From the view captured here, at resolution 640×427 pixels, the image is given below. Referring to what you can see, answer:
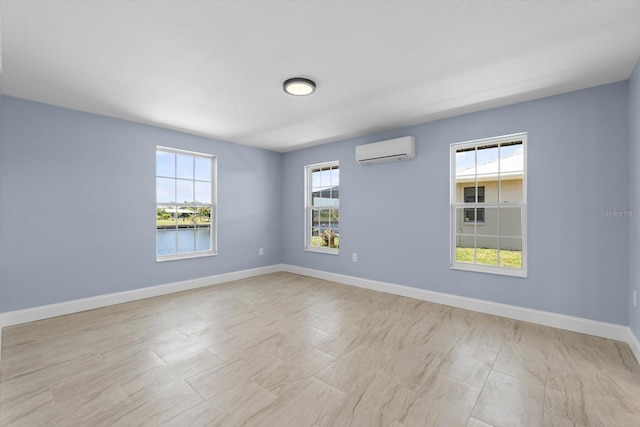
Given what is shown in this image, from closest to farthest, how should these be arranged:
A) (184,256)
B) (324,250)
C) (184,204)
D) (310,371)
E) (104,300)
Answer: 1. (310,371)
2. (104,300)
3. (184,256)
4. (184,204)
5. (324,250)

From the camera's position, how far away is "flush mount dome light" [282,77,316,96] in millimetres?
2863

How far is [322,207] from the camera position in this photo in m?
5.61

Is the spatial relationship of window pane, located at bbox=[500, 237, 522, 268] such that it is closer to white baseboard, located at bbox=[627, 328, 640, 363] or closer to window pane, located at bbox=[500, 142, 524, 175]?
window pane, located at bbox=[500, 142, 524, 175]

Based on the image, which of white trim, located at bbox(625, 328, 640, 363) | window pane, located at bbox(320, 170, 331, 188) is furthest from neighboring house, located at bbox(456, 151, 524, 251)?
window pane, located at bbox(320, 170, 331, 188)

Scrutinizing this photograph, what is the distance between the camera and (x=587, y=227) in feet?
9.89

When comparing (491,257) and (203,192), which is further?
(203,192)

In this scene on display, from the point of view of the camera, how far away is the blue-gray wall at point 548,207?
290cm

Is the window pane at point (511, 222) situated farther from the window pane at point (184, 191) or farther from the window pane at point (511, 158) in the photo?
the window pane at point (184, 191)

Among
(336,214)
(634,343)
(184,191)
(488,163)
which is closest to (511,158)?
(488,163)

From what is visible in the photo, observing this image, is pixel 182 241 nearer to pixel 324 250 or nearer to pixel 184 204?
pixel 184 204

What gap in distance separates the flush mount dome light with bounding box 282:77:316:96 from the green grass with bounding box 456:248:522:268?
2802 millimetres

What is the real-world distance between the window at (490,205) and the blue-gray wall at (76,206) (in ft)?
13.0

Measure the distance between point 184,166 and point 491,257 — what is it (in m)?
4.74

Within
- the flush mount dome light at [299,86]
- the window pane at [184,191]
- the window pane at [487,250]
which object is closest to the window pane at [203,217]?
the window pane at [184,191]
